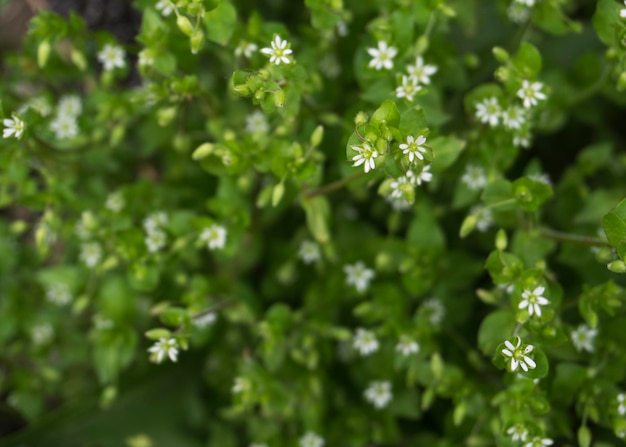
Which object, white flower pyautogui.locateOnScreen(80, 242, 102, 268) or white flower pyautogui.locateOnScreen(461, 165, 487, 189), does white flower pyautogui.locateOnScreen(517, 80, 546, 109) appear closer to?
white flower pyautogui.locateOnScreen(461, 165, 487, 189)

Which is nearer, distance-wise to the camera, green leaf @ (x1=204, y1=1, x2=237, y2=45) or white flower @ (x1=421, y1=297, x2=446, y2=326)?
green leaf @ (x1=204, y1=1, x2=237, y2=45)

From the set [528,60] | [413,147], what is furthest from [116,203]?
[528,60]

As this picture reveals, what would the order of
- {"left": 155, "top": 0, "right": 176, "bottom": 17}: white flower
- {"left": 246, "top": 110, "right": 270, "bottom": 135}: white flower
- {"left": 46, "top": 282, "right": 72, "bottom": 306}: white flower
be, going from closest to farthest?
{"left": 155, "top": 0, "right": 176, "bottom": 17}: white flower → {"left": 246, "top": 110, "right": 270, "bottom": 135}: white flower → {"left": 46, "top": 282, "right": 72, "bottom": 306}: white flower

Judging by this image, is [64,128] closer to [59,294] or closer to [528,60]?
[59,294]

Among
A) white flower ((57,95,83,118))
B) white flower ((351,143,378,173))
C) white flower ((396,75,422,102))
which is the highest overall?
white flower ((351,143,378,173))

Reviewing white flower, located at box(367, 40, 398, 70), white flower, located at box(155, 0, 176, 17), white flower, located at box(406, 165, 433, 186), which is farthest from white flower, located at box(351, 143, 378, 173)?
white flower, located at box(155, 0, 176, 17)

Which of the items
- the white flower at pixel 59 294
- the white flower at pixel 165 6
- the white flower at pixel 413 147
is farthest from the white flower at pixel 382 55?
the white flower at pixel 59 294

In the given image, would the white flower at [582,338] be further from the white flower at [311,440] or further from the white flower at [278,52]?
the white flower at [278,52]
